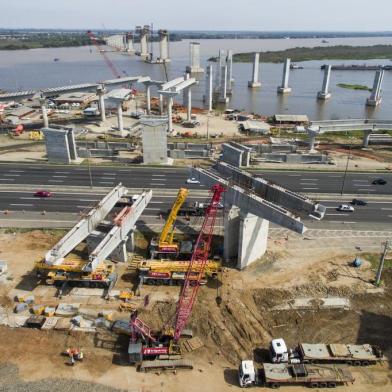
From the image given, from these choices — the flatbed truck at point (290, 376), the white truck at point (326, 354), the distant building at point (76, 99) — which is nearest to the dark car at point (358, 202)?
the white truck at point (326, 354)

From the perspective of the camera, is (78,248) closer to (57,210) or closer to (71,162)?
(57,210)

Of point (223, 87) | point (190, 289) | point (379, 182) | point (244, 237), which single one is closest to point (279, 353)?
point (190, 289)

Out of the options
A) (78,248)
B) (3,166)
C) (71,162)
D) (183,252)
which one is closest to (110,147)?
(71,162)

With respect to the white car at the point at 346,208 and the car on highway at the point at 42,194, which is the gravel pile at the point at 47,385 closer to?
the car on highway at the point at 42,194

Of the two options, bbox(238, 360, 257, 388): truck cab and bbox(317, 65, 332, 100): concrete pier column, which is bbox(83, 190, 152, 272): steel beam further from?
bbox(317, 65, 332, 100): concrete pier column

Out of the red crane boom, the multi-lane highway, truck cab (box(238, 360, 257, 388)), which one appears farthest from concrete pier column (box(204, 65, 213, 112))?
truck cab (box(238, 360, 257, 388))
